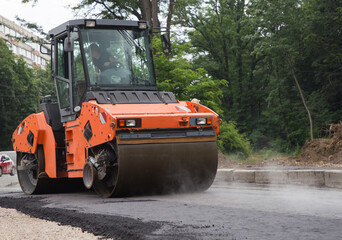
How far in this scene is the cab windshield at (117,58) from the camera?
31.7 feet

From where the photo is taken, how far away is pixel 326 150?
1830 cm

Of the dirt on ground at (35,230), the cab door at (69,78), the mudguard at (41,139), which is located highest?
the cab door at (69,78)

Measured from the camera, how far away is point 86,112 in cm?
909

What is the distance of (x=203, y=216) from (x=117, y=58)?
452cm

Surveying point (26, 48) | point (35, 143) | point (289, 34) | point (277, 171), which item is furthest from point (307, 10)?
point (26, 48)

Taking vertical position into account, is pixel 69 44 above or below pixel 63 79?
above

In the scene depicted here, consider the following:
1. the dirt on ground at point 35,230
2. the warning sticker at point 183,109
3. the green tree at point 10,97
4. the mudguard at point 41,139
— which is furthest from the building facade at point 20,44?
the dirt on ground at point 35,230

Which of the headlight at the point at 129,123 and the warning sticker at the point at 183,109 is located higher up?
the warning sticker at the point at 183,109

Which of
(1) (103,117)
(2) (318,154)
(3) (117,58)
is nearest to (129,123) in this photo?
(1) (103,117)

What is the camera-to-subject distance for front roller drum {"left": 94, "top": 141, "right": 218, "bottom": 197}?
27.2 ft

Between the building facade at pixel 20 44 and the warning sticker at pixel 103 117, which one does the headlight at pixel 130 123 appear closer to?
the warning sticker at pixel 103 117

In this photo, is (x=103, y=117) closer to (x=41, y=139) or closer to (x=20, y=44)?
(x=41, y=139)

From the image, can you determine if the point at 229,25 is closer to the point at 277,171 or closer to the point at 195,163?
the point at 277,171

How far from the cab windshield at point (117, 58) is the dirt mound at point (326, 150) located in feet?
29.3
